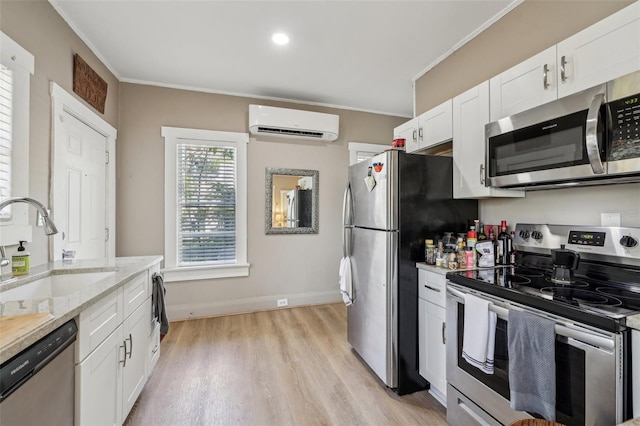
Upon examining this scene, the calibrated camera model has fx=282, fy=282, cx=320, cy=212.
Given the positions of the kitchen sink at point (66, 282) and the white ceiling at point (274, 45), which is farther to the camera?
the white ceiling at point (274, 45)

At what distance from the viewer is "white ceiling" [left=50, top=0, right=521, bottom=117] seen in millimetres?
2068

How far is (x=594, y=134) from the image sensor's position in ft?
4.15

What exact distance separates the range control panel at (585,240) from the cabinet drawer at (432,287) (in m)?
0.62

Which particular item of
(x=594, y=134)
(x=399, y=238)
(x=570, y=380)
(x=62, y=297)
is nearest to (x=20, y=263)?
(x=62, y=297)

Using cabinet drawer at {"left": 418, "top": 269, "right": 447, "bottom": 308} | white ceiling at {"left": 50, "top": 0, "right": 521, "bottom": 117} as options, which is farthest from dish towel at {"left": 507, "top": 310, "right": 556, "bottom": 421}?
white ceiling at {"left": 50, "top": 0, "right": 521, "bottom": 117}

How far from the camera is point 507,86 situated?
1.79m

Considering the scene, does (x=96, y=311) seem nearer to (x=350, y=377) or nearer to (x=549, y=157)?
(x=350, y=377)

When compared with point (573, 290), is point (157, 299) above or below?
below

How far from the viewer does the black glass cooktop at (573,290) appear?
1056 millimetres

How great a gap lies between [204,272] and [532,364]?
3.18 meters

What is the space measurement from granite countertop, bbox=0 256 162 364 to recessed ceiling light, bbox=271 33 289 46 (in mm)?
2089

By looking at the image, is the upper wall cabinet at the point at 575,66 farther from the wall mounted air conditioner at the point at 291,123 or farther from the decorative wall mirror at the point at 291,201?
the decorative wall mirror at the point at 291,201

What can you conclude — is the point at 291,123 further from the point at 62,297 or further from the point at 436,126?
the point at 62,297

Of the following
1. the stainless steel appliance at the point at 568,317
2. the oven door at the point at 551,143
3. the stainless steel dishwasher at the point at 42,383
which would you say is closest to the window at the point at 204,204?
the stainless steel dishwasher at the point at 42,383
